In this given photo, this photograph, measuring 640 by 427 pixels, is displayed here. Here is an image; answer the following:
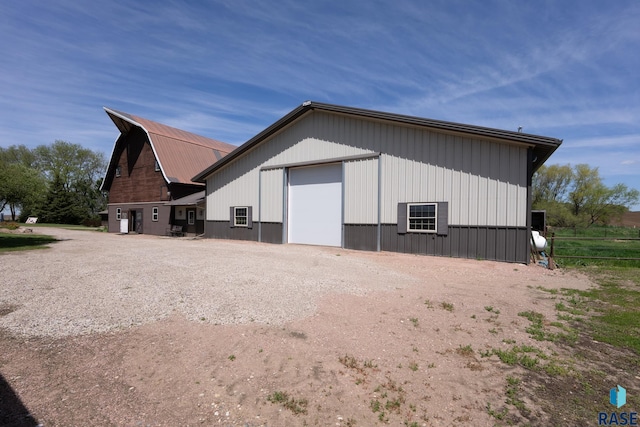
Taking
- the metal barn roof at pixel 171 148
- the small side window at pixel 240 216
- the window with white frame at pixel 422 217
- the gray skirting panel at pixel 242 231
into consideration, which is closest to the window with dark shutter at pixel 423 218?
the window with white frame at pixel 422 217

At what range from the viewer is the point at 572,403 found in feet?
10.3

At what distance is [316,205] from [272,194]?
2.89 m

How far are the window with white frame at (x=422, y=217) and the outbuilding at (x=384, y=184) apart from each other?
0.13 feet

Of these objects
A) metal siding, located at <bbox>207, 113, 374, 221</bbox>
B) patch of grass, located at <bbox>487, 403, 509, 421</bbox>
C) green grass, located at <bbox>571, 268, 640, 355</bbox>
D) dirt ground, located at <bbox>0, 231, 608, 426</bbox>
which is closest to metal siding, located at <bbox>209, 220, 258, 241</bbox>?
metal siding, located at <bbox>207, 113, 374, 221</bbox>

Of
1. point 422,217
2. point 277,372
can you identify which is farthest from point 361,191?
point 277,372

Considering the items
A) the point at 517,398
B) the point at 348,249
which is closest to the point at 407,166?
the point at 348,249

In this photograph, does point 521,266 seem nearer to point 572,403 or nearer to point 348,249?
point 348,249

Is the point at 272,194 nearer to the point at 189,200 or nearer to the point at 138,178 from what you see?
the point at 189,200

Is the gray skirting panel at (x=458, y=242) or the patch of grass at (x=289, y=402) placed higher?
the gray skirting panel at (x=458, y=242)

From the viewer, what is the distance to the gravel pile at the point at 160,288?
204 inches

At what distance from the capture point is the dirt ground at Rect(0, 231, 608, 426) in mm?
2949

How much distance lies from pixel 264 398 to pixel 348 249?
12636mm

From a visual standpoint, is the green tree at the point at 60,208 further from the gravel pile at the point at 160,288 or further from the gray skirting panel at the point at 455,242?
the gray skirting panel at the point at 455,242

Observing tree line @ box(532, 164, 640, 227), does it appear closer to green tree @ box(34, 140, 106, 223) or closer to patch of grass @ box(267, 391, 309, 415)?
patch of grass @ box(267, 391, 309, 415)
